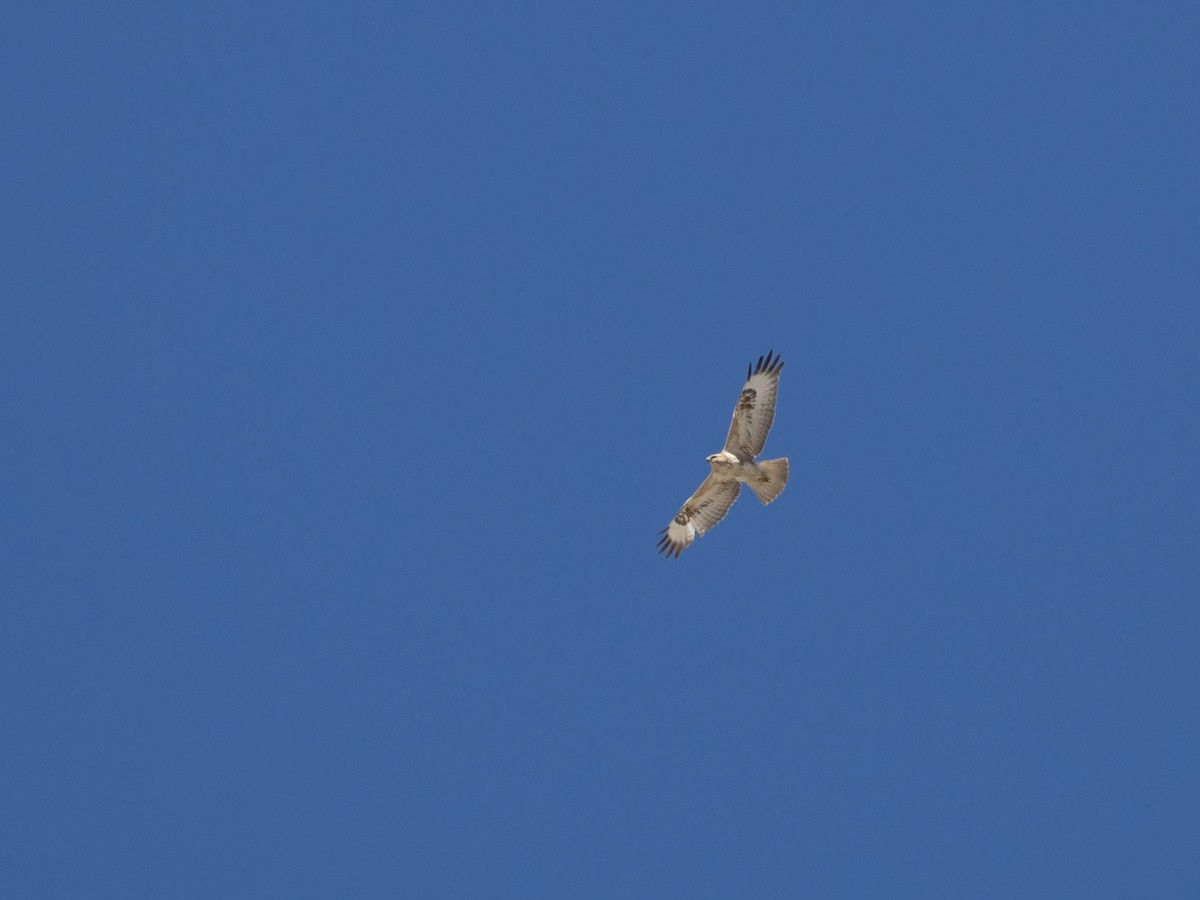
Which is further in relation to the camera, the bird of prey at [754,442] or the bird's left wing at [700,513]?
the bird's left wing at [700,513]

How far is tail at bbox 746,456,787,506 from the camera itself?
64.8 feet

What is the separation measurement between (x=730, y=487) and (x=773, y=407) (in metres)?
1.15

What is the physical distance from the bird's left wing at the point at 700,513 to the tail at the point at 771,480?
47 centimetres

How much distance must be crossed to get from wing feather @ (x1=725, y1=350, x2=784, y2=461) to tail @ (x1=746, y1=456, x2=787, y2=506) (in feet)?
0.67

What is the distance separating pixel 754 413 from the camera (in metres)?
19.6

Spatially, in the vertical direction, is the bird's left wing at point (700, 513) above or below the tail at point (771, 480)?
above

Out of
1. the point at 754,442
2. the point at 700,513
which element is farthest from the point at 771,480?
the point at 700,513

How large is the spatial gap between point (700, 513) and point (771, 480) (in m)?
1.45

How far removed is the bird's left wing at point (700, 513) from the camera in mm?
20500

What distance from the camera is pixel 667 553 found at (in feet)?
70.5

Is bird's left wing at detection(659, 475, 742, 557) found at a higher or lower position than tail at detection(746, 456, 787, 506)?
higher

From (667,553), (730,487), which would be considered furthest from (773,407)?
(667,553)

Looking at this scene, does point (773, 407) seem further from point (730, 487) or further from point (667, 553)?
point (667, 553)

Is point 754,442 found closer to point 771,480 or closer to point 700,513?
point 771,480
